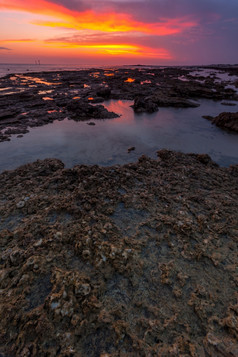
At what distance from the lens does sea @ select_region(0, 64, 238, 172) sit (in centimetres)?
856

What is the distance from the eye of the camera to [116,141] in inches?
422

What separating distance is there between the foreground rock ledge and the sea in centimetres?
335

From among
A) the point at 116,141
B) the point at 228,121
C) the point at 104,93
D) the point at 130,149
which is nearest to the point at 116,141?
the point at 116,141

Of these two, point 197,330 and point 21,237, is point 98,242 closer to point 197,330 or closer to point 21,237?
point 21,237

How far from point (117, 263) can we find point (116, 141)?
28.1 feet

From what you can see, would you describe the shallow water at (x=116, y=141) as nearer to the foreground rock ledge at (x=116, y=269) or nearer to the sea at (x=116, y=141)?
the sea at (x=116, y=141)

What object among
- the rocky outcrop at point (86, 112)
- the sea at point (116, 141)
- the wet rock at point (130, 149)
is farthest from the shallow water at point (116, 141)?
the rocky outcrop at point (86, 112)

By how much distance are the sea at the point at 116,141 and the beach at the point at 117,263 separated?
8.30ft

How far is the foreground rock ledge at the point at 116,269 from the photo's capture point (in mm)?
2207

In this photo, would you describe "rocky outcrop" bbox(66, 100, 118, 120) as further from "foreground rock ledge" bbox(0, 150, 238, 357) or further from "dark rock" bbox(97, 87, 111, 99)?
"foreground rock ledge" bbox(0, 150, 238, 357)

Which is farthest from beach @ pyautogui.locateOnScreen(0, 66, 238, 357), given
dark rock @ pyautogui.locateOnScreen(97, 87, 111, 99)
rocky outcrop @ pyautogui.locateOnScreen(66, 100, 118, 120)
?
dark rock @ pyautogui.locateOnScreen(97, 87, 111, 99)

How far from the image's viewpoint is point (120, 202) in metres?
4.81

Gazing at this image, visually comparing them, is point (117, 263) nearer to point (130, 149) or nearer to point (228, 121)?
point (130, 149)

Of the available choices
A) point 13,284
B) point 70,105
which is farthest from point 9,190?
point 70,105
